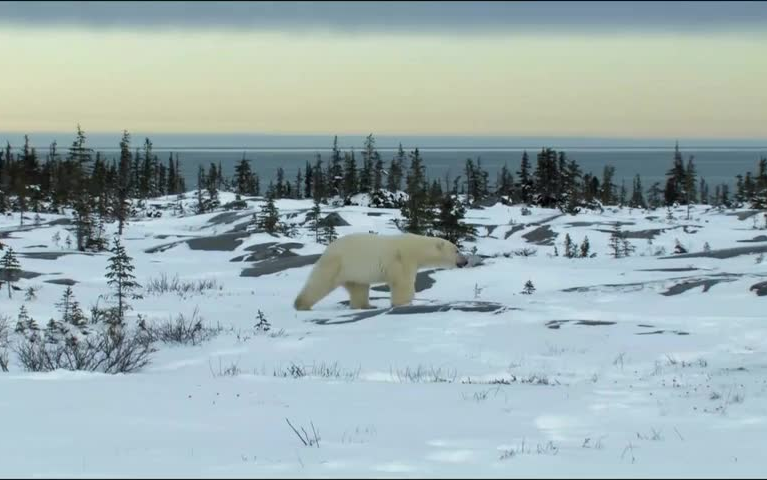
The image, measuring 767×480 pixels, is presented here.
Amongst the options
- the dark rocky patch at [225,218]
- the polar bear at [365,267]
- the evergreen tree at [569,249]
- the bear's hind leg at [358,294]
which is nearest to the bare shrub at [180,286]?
the polar bear at [365,267]

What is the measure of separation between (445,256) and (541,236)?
A: 1742 cm

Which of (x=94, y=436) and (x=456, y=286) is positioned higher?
(x=94, y=436)

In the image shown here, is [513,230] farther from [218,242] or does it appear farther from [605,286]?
[605,286]

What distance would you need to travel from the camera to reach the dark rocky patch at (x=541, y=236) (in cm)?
2966

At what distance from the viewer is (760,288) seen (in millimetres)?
12562

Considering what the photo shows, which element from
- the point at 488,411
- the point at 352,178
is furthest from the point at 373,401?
the point at 352,178

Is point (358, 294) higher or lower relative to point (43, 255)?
higher

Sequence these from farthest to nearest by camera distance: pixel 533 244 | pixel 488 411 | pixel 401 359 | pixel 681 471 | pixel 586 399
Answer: pixel 533 244, pixel 401 359, pixel 586 399, pixel 488 411, pixel 681 471

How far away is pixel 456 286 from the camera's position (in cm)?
1695

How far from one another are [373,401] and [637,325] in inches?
220

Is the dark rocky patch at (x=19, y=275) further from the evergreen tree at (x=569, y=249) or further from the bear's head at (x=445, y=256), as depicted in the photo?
the evergreen tree at (x=569, y=249)

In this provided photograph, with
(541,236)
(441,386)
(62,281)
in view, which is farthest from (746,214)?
(441,386)

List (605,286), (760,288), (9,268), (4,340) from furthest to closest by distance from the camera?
(9,268) → (605,286) → (760,288) → (4,340)

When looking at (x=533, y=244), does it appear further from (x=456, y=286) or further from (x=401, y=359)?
(x=401, y=359)
